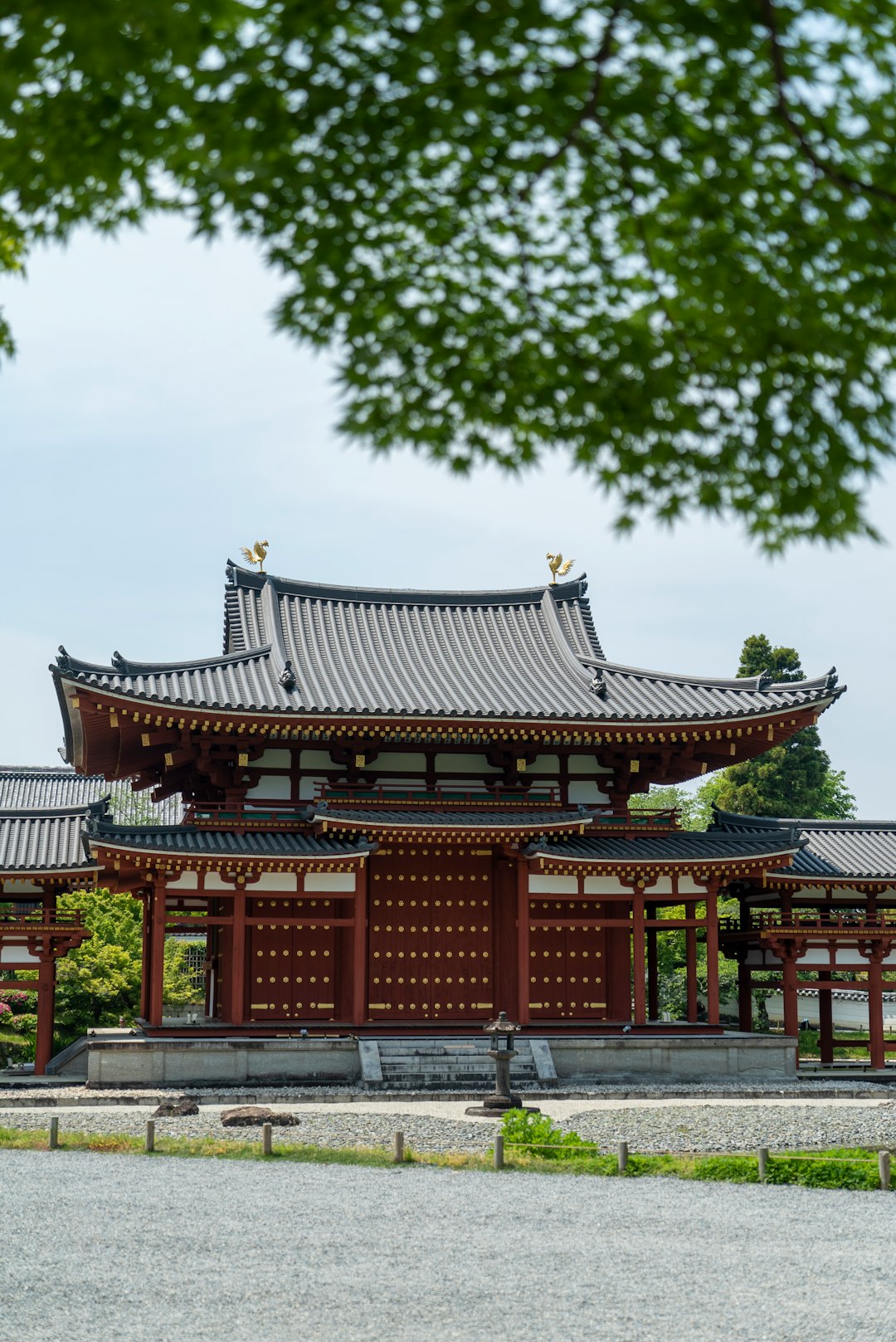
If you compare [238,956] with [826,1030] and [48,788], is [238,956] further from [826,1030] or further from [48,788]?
[48,788]

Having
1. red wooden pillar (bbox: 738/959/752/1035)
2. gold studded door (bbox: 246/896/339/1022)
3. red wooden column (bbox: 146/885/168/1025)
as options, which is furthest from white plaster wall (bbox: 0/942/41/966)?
red wooden pillar (bbox: 738/959/752/1035)

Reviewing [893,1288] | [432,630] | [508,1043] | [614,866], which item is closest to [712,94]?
[893,1288]

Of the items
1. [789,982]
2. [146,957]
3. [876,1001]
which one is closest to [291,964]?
[146,957]

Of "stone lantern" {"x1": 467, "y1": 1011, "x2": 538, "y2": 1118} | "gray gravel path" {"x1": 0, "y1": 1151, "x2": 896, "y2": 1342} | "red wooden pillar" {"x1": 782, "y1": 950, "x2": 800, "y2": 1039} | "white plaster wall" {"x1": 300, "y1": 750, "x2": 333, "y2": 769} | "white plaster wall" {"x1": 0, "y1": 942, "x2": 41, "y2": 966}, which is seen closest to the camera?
"gray gravel path" {"x1": 0, "y1": 1151, "x2": 896, "y2": 1342}

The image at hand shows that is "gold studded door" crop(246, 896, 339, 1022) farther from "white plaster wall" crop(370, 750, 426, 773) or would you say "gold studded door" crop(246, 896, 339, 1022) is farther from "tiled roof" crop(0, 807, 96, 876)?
"tiled roof" crop(0, 807, 96, 876)

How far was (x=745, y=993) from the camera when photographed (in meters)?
28.5

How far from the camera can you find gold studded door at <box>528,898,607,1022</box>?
81.8ft

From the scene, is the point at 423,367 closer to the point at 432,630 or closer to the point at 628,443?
the point at 628,443

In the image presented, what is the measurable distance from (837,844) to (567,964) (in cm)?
742

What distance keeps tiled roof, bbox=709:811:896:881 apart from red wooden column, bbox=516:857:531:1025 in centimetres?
524

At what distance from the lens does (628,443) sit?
13.8 ft

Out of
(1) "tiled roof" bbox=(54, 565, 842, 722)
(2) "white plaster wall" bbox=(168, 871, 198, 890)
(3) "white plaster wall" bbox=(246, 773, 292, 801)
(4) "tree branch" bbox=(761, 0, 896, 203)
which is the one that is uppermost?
(1) "tiled roof" bbox=(54, 565, 842, 722)

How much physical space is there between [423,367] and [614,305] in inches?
25.3

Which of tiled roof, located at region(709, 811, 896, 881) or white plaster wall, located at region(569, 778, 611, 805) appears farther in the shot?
tiled roof, located at region(709, 811, 896, 881)
